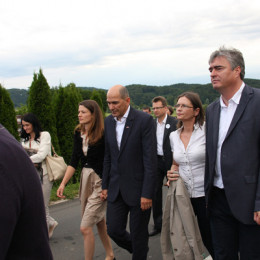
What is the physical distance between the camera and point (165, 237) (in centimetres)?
335

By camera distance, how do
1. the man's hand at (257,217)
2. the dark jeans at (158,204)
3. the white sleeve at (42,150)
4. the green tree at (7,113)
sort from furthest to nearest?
1. the green tree at (7,113)
2. the dark jeans at (158,204)
3. the white sleeve at (42,150)
4. the man's hand at (257,217)

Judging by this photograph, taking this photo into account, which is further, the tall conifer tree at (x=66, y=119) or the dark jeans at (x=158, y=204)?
the tall conifer tree at (x=66, y=119)

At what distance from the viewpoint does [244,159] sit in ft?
7.86

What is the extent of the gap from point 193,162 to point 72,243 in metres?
2.33

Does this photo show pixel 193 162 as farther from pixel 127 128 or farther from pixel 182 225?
pixel 127 128

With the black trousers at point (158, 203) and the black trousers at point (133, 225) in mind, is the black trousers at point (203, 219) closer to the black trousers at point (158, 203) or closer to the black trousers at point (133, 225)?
the black trousers at point (133, 225)

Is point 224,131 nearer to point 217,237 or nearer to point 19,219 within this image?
point 217,237

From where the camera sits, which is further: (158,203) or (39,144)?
(158,203)

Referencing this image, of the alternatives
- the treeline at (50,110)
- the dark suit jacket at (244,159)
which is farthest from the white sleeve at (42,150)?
the treeline at (50,110)

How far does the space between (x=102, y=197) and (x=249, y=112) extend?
2.01 m

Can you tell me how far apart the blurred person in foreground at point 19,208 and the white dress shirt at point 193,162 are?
232 cm

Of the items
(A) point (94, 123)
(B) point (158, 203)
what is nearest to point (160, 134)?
(B) point (158, 203)

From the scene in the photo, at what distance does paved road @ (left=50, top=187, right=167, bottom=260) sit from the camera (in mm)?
4082

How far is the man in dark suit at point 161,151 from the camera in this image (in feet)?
16.1
